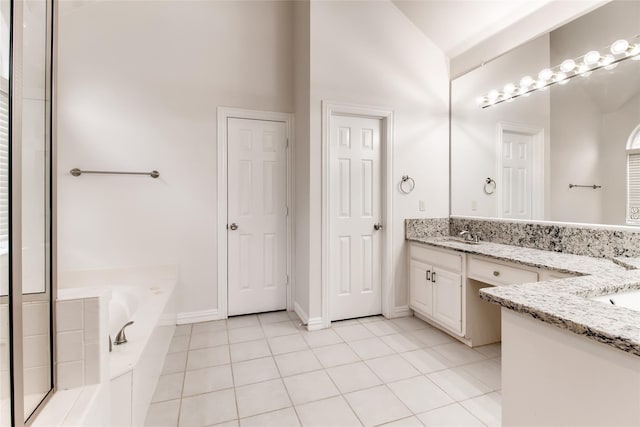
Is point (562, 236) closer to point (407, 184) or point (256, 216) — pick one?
point (407, 184)

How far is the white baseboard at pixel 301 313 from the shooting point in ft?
9.19

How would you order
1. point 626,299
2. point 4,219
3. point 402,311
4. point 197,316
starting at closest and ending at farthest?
point 4,219 < point 626,299 < point 197,316 < point 402,311

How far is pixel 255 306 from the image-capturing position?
3133 mm

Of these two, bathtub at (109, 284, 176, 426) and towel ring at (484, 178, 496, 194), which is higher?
towel ring at (484, 178, 496, 194)

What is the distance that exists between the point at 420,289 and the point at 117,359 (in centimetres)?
232

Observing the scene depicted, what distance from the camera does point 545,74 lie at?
230 cm

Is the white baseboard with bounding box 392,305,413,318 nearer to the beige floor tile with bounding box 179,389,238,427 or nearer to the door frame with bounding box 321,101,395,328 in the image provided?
the door frame with bounding box 321,101,395,328

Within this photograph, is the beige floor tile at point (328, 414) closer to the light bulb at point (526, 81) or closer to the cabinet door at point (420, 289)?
the cabinet door at point (420, 289)

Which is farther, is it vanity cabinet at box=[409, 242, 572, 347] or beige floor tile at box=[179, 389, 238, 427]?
vanity cabinet at box=[409, 242, 572, 347]

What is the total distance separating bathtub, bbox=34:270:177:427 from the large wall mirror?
2727 mm

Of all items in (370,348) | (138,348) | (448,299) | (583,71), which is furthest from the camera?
(448,299)

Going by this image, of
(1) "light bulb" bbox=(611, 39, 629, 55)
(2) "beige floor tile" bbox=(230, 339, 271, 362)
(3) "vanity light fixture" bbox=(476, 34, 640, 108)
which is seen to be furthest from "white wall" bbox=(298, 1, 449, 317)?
(1) "light bulb" bbox=(611, 39, 629, 55)

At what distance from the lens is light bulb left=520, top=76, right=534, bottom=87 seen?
243cm

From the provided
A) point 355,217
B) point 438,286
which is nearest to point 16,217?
point 355,217
